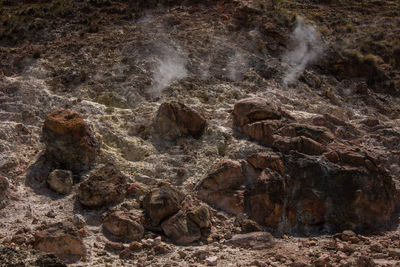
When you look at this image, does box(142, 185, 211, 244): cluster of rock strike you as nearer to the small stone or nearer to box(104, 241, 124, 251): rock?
the small stone

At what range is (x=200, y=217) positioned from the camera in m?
6.67

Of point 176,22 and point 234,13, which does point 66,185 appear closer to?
point 176,22

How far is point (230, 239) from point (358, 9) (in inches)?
487

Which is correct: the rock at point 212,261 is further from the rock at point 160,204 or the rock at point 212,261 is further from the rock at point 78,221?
the rock at point 78,221

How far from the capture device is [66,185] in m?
7.20

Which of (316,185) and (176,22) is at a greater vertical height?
(176,22)

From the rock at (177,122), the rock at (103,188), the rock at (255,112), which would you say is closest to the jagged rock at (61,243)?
the rock at (103,188)

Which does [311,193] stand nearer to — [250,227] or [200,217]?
[250,227]

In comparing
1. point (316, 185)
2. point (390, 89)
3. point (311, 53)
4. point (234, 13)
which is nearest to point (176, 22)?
point (234, 13)

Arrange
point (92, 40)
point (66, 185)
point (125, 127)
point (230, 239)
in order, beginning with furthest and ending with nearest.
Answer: point (92, 40) → point (125, 127) → point (66, 185) → point (230, 239)

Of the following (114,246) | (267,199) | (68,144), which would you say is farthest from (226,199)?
(68,144)

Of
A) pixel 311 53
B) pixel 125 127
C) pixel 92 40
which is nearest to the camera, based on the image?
pixel 125 127

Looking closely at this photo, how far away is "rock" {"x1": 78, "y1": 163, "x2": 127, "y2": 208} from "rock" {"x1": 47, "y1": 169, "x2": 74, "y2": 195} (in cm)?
30

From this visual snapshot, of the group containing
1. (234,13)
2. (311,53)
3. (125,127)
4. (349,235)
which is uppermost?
(234,13)
